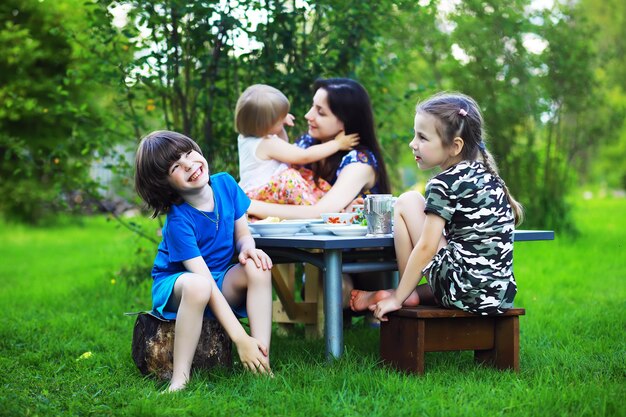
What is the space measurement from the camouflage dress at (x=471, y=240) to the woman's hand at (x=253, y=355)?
754 millimetres

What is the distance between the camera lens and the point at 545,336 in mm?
4516

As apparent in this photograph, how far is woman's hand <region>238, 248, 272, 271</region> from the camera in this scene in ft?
11.9

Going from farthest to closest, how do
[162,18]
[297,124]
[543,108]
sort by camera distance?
[543,108]
[297,124]
[162,18]

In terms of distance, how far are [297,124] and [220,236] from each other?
2.00 meters

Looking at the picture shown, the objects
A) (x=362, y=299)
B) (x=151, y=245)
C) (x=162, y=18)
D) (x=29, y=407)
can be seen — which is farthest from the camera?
(x=151, y=245)

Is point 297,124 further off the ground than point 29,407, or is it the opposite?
point 297,124

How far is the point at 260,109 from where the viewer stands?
455 cm

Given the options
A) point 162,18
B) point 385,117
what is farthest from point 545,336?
point 162,18

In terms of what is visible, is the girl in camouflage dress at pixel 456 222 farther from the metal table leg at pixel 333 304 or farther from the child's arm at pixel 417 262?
the metal table leg at pixel 333 304

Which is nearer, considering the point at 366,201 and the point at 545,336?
the point at 366,201

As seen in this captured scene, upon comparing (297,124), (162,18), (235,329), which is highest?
(162,18)

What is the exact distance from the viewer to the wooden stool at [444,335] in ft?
11.3

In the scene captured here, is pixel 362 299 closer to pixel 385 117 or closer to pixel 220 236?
pixel 220 236

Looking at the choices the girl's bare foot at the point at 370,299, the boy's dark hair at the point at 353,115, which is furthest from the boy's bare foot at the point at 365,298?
the boy's dark hair at the point at 353,115
